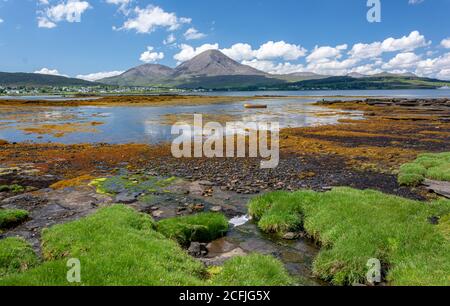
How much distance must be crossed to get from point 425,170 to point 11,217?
29.0 meters

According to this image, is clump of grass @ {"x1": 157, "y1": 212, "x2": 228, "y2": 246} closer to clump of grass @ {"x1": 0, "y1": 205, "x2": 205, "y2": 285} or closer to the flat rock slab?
clump of grass @ {"x1": 0, "y1": 205, "x2": 205, "y2": 285}

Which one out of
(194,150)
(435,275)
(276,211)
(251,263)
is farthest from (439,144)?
(251,263)

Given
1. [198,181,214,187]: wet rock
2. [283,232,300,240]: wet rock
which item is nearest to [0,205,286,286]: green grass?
[283,232,300,240]: wet rock

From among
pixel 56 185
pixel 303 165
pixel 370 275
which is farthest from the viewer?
pixel 303 165

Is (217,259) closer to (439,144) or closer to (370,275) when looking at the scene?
→ (370,275)

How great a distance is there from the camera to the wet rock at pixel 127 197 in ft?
70.7

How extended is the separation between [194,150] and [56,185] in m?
16.7

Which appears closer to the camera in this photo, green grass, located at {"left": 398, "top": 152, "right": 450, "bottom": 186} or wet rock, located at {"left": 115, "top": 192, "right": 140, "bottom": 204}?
wet rock, located at {"left": 115, "top": 192, "right": 140, "bottom": 204}

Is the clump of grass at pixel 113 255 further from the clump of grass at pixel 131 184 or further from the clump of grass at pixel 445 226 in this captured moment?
the clump of grass at pixel 445 226

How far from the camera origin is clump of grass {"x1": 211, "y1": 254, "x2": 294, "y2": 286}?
35.8 feet

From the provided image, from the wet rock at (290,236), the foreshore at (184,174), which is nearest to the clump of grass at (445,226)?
the foreshore at (184,174)

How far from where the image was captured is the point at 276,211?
18.1 metres

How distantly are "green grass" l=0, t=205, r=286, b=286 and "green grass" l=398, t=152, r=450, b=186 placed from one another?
17018 millimetres

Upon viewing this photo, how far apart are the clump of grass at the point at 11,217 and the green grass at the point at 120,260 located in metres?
3.72
